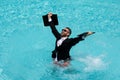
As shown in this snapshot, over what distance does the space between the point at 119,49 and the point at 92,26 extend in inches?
56.6

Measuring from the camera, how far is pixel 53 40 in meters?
9.20

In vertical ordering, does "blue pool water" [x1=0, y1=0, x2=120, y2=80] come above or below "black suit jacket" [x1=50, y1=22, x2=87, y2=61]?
above

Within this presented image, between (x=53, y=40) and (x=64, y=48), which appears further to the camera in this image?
(x=53, y=40)

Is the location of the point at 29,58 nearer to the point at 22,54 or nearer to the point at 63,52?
the point at 22,54

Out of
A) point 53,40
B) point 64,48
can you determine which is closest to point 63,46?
point 64,48

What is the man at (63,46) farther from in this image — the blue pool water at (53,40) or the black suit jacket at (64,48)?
the blue pool water at (53,40)

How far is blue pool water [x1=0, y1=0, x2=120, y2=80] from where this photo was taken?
25.7 feet


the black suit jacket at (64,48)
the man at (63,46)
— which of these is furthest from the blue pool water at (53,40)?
the black suit jacket at (64,48)

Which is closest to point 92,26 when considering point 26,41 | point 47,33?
point 47,33

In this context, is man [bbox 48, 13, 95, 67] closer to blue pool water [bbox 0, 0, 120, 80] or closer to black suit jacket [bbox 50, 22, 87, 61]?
black suit jacket [bbox 50, 22, 87, 61]

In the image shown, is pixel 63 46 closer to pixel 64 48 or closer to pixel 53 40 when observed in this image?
pixel 64 48

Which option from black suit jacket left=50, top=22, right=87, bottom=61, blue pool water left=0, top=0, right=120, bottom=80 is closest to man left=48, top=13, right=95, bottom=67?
black suit jacket left=50, top=22, right=87, bottom=61

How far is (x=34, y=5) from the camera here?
1119cm

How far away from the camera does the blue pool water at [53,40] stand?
7.85m
